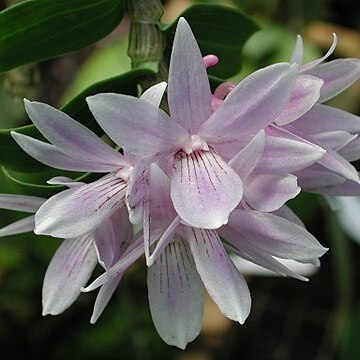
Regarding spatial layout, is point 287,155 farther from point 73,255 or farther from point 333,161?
point 73,255

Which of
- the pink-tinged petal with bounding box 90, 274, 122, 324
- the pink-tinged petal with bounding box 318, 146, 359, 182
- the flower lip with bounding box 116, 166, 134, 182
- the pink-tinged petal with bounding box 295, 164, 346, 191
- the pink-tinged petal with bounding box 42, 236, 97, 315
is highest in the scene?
the flower lip with bounding box 116, 166, 134, 182

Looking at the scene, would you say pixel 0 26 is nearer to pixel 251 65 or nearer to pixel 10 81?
pixel 10 81

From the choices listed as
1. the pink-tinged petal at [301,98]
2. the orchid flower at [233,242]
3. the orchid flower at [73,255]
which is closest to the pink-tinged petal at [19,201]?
the orchid flower at [73,255]

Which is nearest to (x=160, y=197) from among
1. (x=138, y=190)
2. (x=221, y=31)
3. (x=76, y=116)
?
(x=138, y=190)

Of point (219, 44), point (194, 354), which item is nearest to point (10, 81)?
point (219, 44)

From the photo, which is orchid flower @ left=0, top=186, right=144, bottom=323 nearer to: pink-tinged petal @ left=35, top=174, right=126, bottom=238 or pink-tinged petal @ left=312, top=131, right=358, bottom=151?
pink-tinged petal @ left=35, top=174, right=126, bottom=238

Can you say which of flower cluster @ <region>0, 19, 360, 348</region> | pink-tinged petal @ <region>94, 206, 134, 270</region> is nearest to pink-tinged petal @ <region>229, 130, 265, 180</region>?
flower cluster @ <region>0, 19, 360, 348</region>
